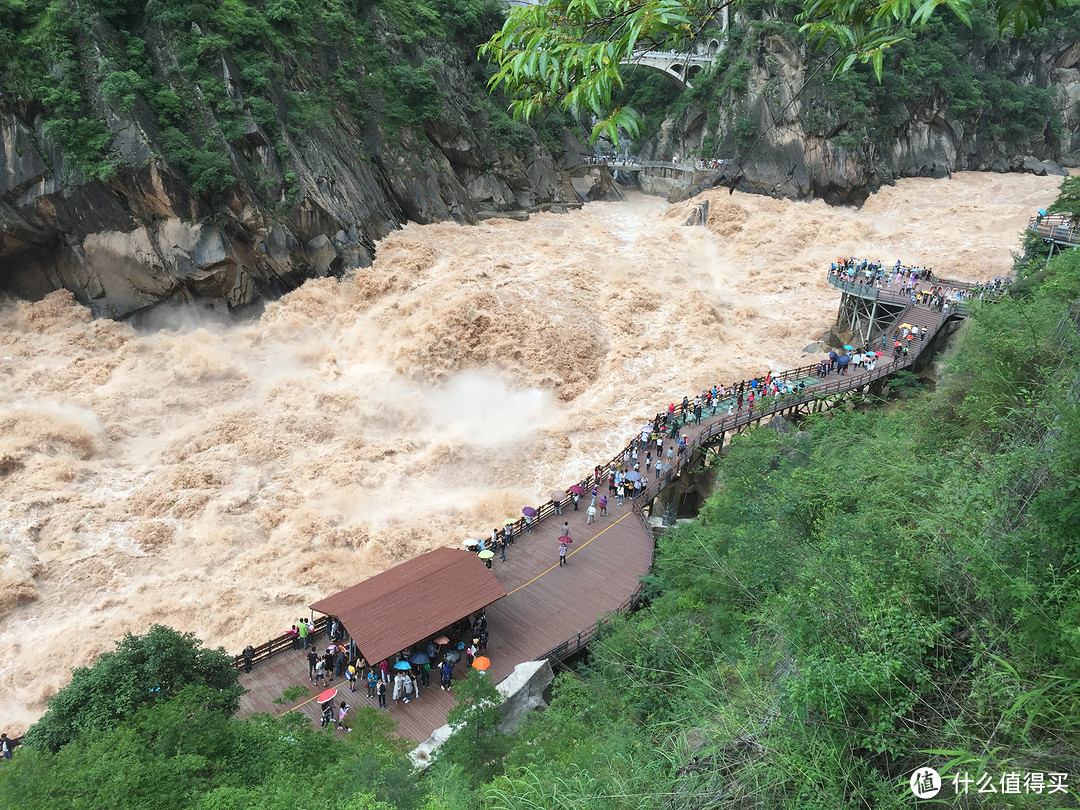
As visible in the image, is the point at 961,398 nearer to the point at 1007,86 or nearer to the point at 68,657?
the point at 68,657

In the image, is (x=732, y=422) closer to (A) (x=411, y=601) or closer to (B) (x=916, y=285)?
(A) (x=411, y=601)

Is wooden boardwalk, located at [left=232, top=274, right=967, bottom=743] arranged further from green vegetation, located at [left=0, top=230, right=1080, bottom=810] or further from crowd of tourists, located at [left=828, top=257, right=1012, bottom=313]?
crowd of tourists, located at [left=828, top=257, right=1012, bottom=313]

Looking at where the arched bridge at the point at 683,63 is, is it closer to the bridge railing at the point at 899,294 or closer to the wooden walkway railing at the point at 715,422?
the bridge railing at the point at 899,294

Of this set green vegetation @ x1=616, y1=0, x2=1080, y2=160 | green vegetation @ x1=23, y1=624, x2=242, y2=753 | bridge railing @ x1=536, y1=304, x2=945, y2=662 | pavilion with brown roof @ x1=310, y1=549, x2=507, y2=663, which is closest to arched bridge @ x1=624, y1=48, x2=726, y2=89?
green vegetation @ x1=616, y1=0, x2=1080, y2=160

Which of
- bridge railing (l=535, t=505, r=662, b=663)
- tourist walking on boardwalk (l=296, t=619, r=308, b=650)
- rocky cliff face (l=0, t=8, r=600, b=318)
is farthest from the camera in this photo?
rocky cliff face (l=0, t=8, r=600, b=318)

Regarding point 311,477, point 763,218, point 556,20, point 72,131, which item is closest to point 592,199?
point 763,218

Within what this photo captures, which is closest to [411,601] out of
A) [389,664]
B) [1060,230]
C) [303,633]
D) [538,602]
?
[389,664]
